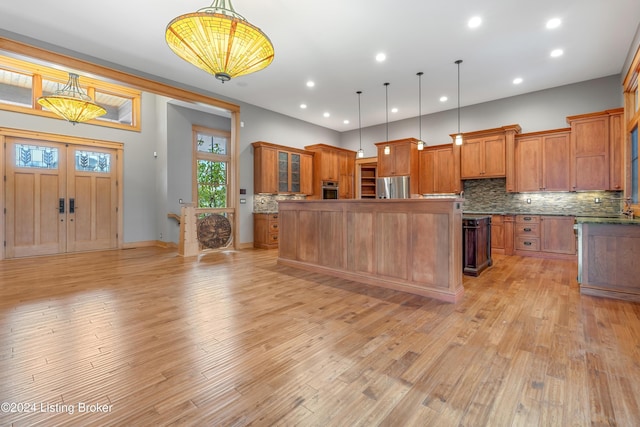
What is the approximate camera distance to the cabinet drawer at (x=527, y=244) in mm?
5711

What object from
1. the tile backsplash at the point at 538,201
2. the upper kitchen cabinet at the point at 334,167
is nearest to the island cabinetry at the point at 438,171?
the tile backsplash at the point at 538,201

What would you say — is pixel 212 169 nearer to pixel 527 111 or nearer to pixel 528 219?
pixel 528 219

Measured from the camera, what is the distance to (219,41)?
8.50 ft

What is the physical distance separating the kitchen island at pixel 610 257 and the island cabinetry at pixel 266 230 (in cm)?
554

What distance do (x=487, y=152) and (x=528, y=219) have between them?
167cm

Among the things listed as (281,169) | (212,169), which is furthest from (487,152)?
(212,169)

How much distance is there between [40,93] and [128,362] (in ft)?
22.4

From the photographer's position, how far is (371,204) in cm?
385

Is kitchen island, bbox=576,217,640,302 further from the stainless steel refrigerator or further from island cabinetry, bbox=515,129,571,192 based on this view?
the stainless steel refrigerator

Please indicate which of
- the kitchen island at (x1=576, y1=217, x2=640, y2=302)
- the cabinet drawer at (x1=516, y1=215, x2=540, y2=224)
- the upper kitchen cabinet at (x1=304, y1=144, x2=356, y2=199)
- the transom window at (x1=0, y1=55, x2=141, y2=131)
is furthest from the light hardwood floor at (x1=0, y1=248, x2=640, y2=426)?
the upper kitchen cabinet at (x1=304, y1=144, x2=356, y2=199)

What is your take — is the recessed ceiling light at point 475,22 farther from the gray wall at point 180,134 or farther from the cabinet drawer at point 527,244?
the cabinet drawer at point 527,244

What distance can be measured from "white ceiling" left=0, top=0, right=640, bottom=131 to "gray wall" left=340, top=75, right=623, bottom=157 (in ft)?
0.82

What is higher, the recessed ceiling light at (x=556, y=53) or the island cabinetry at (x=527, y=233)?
the recessed ceiling light at (x=556, y=53)

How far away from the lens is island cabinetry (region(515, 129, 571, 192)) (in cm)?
560
